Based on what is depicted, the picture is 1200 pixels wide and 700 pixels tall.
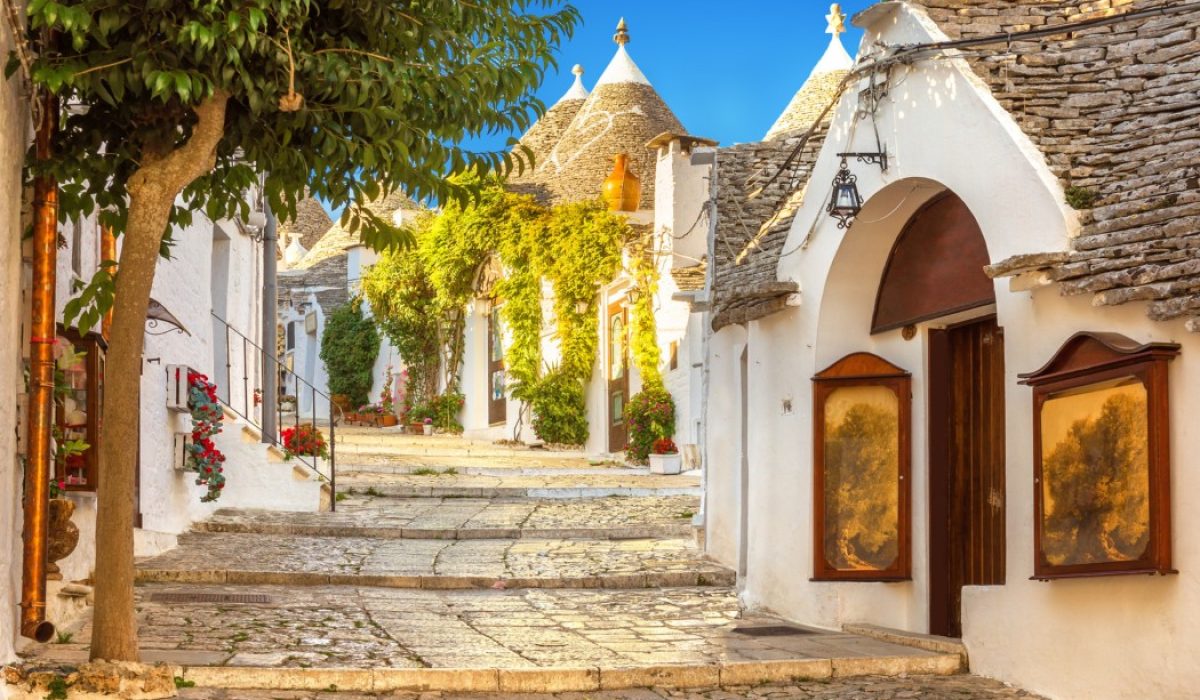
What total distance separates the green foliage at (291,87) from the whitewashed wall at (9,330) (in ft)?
0.71

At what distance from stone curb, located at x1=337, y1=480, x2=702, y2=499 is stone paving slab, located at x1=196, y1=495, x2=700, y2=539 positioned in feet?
0.99

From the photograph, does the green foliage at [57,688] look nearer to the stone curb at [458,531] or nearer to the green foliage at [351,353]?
the stone curb at [458,531]

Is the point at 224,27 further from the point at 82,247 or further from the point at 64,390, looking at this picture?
the point at 82,247

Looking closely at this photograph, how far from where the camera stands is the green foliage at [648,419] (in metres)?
23.2

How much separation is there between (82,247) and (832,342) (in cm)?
543

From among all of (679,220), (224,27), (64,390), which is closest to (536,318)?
(679,220)

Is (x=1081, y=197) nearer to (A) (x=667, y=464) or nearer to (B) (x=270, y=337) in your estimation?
(B) (x=270, y=337)

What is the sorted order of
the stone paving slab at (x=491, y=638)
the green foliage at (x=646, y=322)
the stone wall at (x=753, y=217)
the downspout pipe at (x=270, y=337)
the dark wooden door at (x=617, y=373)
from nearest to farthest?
the stone paving slab at (x=491, y=638)
the stone wall at (x=753, y=217)
the downspout pipe at (x=270, y=337)
the green foliage at (x=646, y=322)
the dark wooden door at (x=617, y=373)

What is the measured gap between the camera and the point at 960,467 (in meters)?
10.9

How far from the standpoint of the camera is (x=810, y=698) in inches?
336

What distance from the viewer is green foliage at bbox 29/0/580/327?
742 centimetres

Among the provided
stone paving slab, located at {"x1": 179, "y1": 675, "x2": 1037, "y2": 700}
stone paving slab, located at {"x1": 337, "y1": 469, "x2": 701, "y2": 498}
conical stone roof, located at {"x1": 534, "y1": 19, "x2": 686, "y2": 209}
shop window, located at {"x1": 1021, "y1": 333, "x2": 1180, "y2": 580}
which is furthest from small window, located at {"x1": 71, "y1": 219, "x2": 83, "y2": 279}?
conical stone roof, located at {"x1": 534, "y1": 19, "x2": 686, "y2": 209}

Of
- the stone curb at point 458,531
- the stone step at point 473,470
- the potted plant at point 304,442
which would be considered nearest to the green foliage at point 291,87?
the stone curb at point 458,531

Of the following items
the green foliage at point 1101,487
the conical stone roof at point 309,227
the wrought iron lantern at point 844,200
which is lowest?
the green foliage at point 1101,487
